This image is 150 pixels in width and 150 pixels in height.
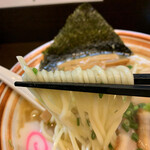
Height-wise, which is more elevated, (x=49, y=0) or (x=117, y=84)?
(x=49, y=0)

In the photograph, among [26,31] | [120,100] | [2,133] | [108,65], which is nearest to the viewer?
[120,100]

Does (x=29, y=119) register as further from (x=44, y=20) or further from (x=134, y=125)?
(x=44, y=20)

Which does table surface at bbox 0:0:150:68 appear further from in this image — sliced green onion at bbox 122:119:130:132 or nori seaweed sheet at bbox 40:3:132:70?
sliced green onion at bbox 122:119:130:132

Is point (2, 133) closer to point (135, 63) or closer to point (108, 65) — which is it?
point (108, 65)

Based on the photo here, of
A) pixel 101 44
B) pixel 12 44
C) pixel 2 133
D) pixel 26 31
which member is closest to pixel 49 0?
pixel 26 31

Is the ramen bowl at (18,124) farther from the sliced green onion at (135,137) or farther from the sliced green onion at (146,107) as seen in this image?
the sliced green onion at (146,107)
